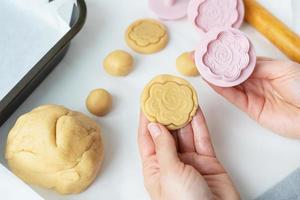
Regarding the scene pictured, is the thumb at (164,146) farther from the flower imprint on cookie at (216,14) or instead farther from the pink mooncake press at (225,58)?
the flower imprint on cookie at (216,14)

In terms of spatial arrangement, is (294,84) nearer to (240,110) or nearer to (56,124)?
(240,110)

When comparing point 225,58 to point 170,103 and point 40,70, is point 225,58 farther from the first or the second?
point 40,70

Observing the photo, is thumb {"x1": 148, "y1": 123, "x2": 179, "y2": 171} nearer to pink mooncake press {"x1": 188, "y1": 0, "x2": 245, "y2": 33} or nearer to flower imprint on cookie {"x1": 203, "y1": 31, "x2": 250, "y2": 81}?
flower imprint on cookie {"x1": 203, "y1": 31, "x2": 250, "y2": 81}

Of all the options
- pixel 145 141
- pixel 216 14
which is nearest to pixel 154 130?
pixel 145 141

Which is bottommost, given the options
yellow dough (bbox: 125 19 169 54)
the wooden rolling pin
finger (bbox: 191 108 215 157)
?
finger (bbox: 191 108 215 157)

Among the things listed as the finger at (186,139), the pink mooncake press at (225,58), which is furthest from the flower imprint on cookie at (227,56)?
the finger at (186,139)

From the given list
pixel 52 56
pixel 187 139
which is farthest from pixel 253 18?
pixel 52 56

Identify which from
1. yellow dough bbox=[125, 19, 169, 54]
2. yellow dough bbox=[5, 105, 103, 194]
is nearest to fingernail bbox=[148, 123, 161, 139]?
yellow dough bbox=[5, 105, 103, 194]

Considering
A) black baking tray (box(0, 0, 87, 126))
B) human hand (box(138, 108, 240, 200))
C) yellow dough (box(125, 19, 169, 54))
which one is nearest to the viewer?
human hand (box(138, 108, 240, 200))
